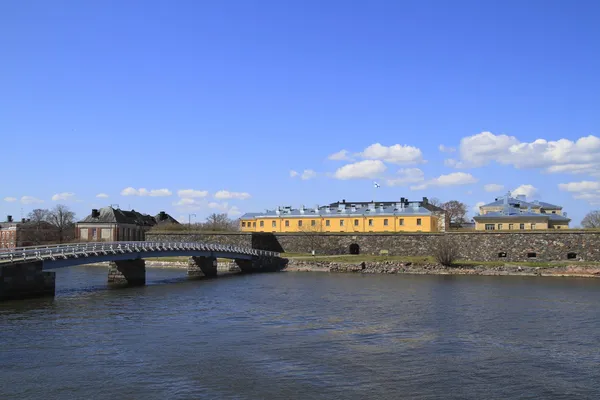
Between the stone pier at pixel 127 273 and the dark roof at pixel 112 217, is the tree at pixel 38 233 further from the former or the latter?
the stone pier at pixel 127 273

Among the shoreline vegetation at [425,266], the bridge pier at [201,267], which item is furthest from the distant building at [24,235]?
the bridge pier at [201,267]

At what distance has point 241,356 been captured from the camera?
2209 cm

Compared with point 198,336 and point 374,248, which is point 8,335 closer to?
point 198,336

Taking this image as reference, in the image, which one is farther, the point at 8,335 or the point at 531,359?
the point at 8,335

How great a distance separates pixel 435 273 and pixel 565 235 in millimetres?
18557

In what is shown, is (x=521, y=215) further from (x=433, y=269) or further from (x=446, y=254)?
(x=433, y=269)

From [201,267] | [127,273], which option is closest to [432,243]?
[201,267]

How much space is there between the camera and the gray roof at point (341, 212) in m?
89.8

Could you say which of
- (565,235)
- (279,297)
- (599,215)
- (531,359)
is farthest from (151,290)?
(599,215)

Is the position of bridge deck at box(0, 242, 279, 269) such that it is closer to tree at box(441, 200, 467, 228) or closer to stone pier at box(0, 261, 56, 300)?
stone pier at box(0, 261, 56, 300)

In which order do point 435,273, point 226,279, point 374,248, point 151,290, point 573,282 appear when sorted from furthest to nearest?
point 374,248 → point 435,273 → point 226,279 → point 573,282 → point 151,290

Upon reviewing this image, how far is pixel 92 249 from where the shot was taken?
45938mm

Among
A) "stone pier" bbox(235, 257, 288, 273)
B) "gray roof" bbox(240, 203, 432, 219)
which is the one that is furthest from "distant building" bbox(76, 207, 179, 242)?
"stone pier" bbox(235, 257, 288, 273)

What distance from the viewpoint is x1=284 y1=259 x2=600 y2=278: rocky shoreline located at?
63.8 metres
